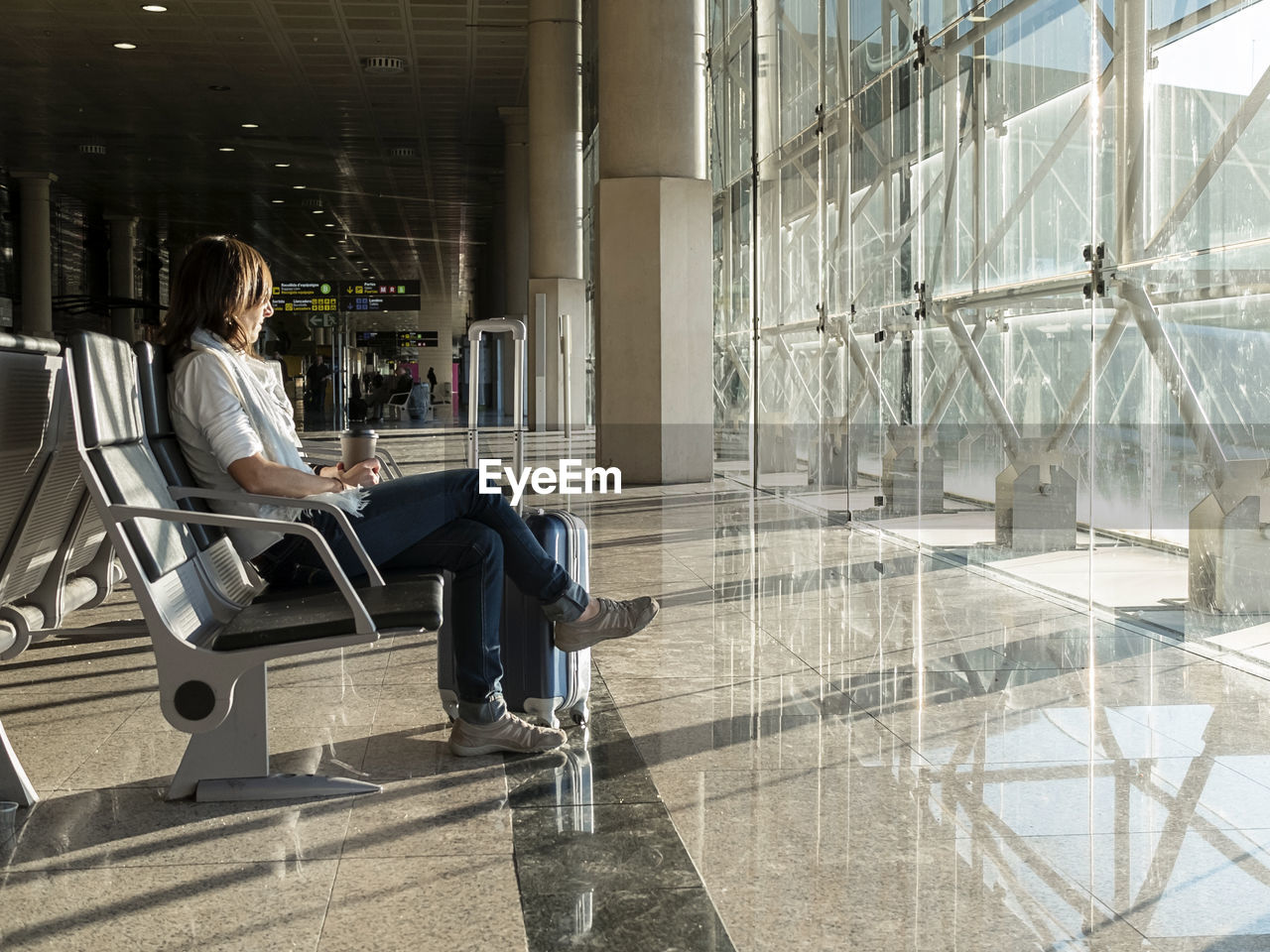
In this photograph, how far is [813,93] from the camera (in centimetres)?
1101

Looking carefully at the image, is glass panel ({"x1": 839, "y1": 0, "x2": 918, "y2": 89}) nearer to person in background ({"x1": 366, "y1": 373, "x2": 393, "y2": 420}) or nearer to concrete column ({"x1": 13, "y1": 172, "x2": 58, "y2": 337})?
person in background ({"x1": 366, "y1": 373, "x2": 393, "y2": 420})

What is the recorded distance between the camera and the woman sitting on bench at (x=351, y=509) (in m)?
3.37

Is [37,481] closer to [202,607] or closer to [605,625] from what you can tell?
[202,607]

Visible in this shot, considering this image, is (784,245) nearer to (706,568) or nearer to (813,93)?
(813,93)

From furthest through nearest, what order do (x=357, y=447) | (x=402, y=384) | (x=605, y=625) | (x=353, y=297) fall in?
(x=402, y=384)
(x=353, y=297)
(x=357, y=447)
(x=605, y=625)

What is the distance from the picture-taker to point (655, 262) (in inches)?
475

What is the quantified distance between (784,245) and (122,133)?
19109 mm

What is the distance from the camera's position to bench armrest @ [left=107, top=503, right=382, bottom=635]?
2.86m

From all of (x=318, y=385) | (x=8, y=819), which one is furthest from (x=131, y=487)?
(x=318, y=385)

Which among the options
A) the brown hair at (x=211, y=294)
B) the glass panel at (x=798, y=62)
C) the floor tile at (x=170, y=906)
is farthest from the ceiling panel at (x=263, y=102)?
the floor tile at (x=170, y=906)

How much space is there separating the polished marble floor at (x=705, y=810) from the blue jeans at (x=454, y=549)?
24 cm

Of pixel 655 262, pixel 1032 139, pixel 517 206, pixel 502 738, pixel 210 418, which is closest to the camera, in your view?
pixel 210 418

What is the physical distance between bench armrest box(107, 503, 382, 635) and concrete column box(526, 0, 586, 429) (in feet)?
54.1

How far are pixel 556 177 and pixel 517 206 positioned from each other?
18.3ft
